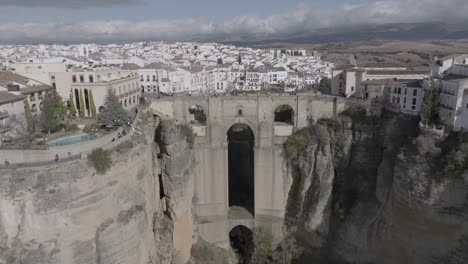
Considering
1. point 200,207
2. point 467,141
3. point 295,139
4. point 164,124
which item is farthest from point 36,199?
point 467,141

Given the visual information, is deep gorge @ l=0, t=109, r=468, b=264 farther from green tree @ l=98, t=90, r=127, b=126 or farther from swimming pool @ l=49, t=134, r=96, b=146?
swimming pool @ l=49, t=134, r=96, b=146

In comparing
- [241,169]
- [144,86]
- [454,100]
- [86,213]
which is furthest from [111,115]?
[454,100]

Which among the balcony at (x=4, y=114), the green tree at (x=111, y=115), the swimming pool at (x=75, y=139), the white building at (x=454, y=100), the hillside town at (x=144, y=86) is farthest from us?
the green tree at (x=111, y=115)

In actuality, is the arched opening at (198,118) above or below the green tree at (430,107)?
below

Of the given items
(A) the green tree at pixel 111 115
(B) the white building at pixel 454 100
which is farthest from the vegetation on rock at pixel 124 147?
(B) the white building at pixel 454 100

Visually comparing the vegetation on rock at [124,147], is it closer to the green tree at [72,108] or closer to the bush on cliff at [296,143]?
the green tree at [72,108]

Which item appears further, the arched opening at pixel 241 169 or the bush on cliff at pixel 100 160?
the arched opening at pixel 241 169

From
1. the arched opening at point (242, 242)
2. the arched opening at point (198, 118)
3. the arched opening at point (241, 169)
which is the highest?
the arched opening at point (198, 118)

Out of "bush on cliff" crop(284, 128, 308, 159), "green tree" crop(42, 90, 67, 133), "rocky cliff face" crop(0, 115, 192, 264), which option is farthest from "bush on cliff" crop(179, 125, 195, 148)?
"green tree" crop(42, 90, 67, 133)
